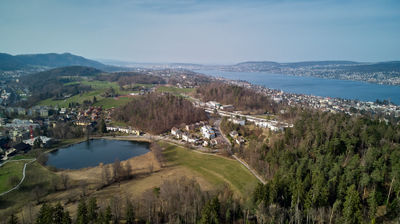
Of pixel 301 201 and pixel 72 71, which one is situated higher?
pixel 72 71

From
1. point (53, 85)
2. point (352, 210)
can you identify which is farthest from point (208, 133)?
point (53, 85)

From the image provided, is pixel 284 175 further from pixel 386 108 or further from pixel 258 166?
pixel 386 108

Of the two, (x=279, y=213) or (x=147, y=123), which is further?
(x=147, y=123)

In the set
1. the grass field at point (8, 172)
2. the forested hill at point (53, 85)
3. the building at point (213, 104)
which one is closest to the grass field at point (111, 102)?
the forested hill at point (53, 85)

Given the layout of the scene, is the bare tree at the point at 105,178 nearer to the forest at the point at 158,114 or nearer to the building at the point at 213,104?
the forest at the point at 158,114

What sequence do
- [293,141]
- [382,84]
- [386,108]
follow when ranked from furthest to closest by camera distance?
[382,84] → [386,108] → [293,141]

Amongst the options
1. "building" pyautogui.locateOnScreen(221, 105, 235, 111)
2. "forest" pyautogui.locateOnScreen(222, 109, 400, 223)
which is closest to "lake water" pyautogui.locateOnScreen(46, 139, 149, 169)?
"forest" pyautogui.locateOnScreen(222, 109, 400, 223)

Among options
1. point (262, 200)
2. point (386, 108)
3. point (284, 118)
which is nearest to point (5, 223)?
point (262, 200)

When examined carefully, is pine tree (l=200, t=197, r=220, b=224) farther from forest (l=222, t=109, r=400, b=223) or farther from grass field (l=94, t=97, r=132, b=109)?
grass field (l=94, t=97, r=132, b=109)
